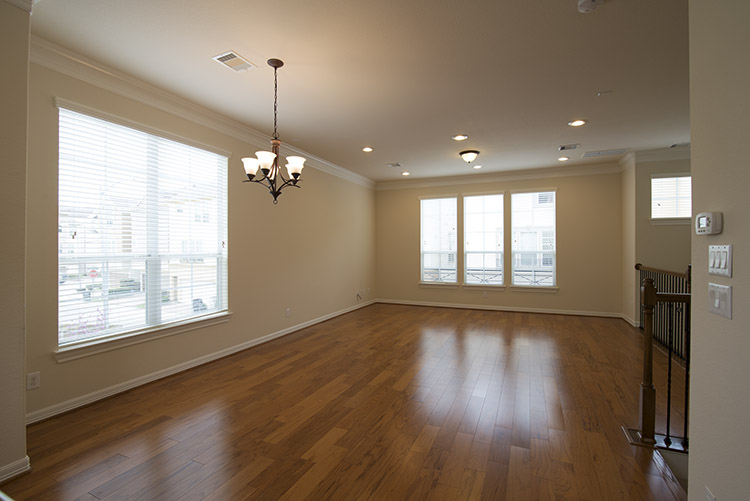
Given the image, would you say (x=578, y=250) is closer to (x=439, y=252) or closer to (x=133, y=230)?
(x=439, y=252)

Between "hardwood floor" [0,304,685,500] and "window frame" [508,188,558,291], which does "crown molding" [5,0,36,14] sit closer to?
"hardwood floor" [0,304,685,500]

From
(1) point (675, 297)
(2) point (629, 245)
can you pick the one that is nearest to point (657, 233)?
(2) point (629, 245)

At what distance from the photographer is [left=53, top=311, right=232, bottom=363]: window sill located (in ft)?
9.07

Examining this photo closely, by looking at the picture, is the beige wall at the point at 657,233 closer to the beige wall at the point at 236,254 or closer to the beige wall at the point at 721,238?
the beige wall at the point at 236,254

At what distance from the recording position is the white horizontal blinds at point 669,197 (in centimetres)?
548

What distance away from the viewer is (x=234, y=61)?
2.80 m

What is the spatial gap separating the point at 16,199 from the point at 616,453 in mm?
3998

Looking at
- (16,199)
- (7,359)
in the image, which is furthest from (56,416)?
(16,199)

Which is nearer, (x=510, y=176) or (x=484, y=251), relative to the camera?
(x=510, y=176)

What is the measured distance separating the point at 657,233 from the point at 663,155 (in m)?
1.25

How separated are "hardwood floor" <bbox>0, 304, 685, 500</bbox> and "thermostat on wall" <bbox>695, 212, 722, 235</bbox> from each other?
57.7 inches

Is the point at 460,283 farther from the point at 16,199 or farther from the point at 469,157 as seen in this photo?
the point at 16,199

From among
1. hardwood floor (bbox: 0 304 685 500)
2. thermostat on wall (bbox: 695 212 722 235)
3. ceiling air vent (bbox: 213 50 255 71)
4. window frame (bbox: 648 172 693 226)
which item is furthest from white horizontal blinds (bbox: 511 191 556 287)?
thermostat on wall (bbox: 695 212 722 235)

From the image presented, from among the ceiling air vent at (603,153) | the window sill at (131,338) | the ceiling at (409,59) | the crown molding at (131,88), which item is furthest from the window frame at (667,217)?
the window sill at (131,338)
